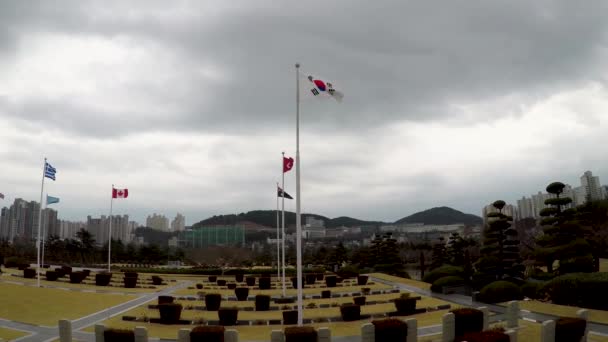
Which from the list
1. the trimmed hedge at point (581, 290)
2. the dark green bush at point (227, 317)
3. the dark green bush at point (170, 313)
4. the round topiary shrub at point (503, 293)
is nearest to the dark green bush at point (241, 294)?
the dark green bush at point (170, 313)

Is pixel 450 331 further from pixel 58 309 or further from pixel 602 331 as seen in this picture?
pixel 58 309

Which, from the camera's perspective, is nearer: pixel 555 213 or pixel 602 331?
pixel 602 331

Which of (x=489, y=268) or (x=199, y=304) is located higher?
(x=489, y=268)

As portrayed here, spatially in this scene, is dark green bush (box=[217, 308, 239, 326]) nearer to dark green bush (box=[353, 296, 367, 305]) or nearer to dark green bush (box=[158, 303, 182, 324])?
dark green bush (box=[158, 303, 182, 324])

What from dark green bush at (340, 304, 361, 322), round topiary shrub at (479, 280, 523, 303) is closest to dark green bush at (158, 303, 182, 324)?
dark green bush at (340, 304, 361, 322)

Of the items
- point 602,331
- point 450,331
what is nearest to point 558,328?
point 450,331

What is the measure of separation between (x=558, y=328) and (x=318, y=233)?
183929mm

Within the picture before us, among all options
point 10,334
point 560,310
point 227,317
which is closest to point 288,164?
point 227,317

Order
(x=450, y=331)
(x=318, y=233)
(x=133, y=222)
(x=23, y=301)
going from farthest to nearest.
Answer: (x=318, y=233), (x=133, y=222), (x=23, y=301), (x=450, y=331)

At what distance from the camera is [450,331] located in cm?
1684

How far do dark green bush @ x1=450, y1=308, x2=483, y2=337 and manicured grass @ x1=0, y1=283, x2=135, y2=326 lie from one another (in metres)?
19.8

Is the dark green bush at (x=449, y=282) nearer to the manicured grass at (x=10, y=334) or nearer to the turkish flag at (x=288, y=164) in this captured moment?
the turkish flag at (x=288, y=164)

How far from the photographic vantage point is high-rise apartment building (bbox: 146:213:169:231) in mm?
187375

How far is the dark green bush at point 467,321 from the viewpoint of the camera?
→ 17114 mm
